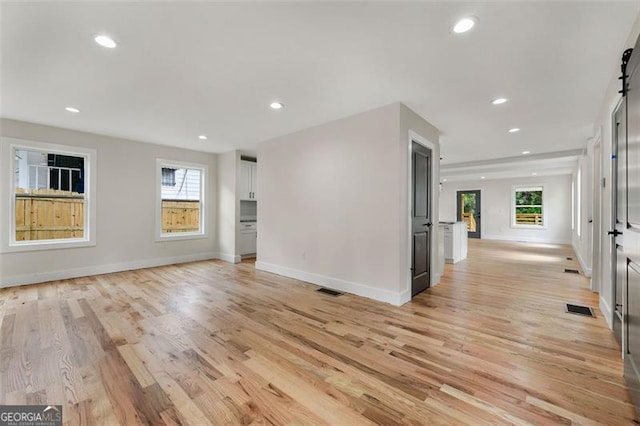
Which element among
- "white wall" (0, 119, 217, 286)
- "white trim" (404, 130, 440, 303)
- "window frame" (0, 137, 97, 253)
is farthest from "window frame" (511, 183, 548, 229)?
"window frame" (0, 137, 97, 253)

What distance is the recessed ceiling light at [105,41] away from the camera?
2119 millimetres

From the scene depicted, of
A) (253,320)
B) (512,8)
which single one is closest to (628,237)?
(512,8)

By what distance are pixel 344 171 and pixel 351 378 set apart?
2694mm

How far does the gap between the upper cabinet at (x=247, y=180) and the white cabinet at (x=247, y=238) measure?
68 cm

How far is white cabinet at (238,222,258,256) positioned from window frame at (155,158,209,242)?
2.89 feet

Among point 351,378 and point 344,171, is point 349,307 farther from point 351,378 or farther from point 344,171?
point 344,171

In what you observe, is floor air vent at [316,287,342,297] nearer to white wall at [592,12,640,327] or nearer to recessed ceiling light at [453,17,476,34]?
white wall at [592,12,640,327]

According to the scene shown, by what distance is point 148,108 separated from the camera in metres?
3.62

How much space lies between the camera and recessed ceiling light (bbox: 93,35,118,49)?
212 cm

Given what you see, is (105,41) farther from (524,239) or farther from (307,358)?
(524,239)

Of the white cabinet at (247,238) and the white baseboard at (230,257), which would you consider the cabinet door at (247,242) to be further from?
the white baseboard at (230,257)

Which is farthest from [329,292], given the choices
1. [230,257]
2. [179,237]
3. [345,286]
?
[179,237]

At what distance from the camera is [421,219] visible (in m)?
3.88

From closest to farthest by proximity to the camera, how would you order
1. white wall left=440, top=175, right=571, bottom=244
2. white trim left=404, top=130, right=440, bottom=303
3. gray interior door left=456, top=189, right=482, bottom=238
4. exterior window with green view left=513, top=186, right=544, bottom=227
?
white trim left=404, top=130, right=440, bottom=303 < white wall left=440, top=175, right=571, bottom=244 < exterior window with green view left=513, top=186, right=544, bottom=227 < gray interior door left=456, top=189, right=482, bottom=238
